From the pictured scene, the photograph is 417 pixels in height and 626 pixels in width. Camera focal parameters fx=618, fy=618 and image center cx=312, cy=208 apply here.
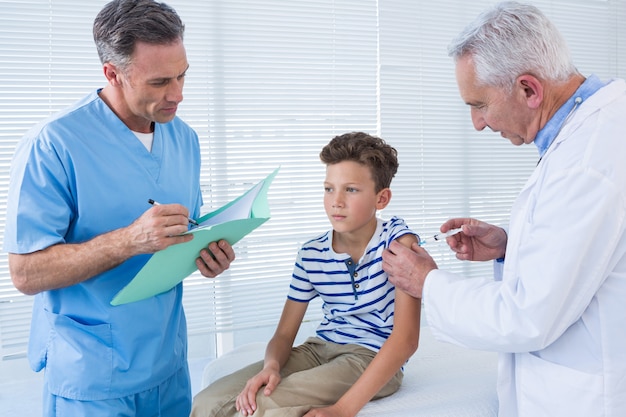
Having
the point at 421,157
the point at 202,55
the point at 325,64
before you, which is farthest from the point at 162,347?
the point at 421,157

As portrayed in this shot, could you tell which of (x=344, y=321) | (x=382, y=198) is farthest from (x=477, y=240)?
(x=344, y=321)

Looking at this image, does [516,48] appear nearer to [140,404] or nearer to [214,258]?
[214,258]

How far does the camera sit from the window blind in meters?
2.78

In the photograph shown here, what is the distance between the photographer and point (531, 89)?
1.29 meters

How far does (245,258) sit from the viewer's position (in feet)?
10.5

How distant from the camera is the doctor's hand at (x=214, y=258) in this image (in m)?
1.57

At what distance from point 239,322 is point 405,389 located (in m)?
1.54

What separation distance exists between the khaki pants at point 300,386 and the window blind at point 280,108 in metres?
1.42

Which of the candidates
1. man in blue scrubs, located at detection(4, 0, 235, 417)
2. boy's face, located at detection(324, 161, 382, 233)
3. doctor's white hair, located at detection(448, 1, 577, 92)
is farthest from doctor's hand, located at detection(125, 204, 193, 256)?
doctor's white hair, located at detection(448, 1, 577, 92)

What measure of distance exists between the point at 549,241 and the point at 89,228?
1.06 metres

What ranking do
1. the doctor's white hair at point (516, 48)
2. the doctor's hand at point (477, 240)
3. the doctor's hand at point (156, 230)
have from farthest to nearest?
the doctor's hand at point (477, 240) → the doctor's hand at point (156, 230) → the doctor's white hair at point (516, 48)

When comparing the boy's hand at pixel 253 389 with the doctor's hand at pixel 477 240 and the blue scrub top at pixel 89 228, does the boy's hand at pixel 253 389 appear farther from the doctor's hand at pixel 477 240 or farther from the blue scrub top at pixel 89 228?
the doctor's hand at pixel 477 240

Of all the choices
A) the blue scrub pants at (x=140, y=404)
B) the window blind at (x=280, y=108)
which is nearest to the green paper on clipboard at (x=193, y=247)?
the blue scrub pants at (x=140, y=404)

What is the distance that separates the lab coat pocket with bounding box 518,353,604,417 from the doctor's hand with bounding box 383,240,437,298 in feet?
0.91
